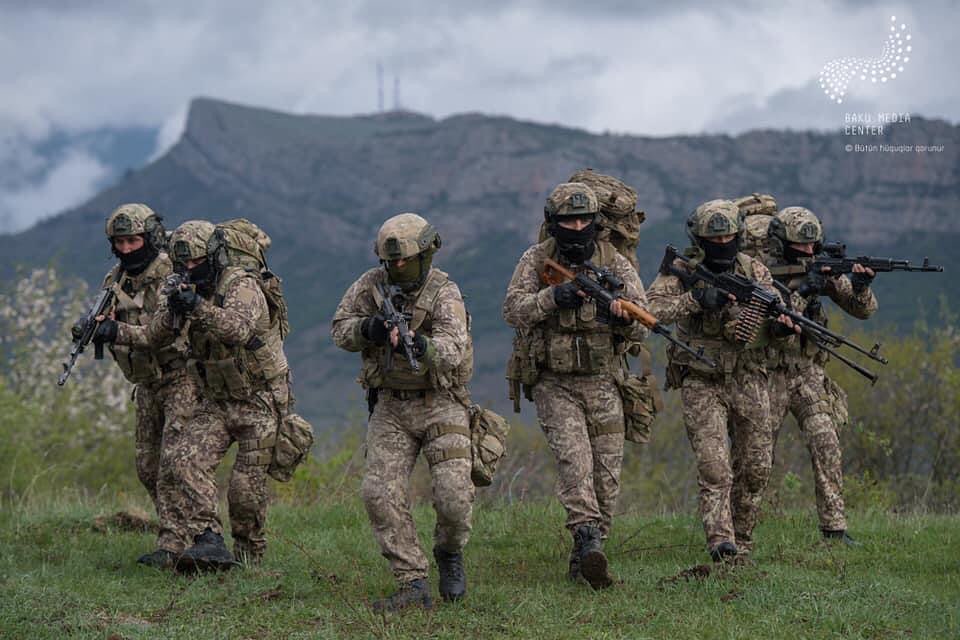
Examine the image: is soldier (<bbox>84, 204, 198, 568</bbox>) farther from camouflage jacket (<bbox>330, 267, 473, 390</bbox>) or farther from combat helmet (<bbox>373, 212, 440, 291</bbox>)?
combat helmet (<bbox>373, 212, 440, 291</bbox>)

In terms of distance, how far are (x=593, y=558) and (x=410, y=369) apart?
5.60 feet

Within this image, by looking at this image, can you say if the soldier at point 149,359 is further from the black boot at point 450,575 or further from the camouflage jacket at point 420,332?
the black boot at point 450,575

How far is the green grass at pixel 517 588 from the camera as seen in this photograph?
7.81 metres

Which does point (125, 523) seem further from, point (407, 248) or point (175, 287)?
point (407, 248)

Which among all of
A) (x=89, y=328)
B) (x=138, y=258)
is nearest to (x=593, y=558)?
(x=89, y=328)

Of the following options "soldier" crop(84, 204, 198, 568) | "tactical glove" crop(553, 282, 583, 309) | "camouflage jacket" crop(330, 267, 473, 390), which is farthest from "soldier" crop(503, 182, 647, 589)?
"soldier" crop(84, 204, 198, 568)

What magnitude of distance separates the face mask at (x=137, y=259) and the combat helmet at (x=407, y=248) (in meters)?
2.45

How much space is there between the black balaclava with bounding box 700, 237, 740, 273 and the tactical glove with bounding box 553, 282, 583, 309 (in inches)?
55.5

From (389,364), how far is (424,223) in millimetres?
938

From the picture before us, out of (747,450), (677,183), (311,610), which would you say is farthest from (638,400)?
(677,183)

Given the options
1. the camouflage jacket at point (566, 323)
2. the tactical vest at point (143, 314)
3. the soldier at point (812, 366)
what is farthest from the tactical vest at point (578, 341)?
the tactical vest at point (143, 314)

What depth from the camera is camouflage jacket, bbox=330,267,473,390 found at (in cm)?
825

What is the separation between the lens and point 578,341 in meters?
9.13

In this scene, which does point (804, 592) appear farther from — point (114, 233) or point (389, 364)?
point (114, 233)
